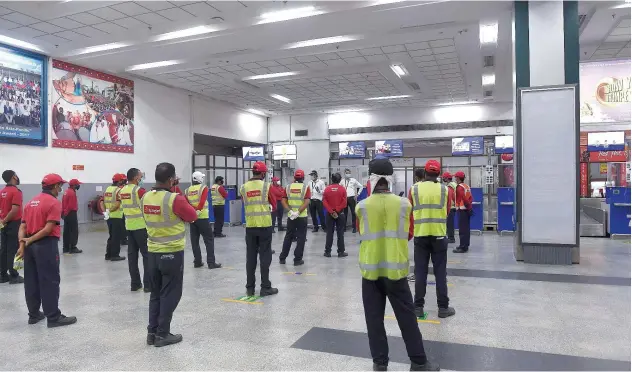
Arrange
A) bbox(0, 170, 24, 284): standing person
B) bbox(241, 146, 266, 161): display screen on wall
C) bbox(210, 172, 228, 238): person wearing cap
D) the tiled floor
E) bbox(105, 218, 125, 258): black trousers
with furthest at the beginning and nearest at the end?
1. bbox(241, 146, 266, 161): display screen on wall
2. bbox(210, 172, 228, 238): person wearing cap
3. bbox(105, 218, 125, 258): black trousers
4. bbox(0, 170, 24, 284): standing person
5. the tiled floor

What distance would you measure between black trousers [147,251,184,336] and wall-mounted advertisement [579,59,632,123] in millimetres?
12062

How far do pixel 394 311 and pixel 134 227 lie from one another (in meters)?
3.91

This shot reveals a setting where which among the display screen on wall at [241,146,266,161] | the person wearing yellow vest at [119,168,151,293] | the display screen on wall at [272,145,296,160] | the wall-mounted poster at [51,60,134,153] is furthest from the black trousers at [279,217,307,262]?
the display screen on wall at [272,145,296,160]

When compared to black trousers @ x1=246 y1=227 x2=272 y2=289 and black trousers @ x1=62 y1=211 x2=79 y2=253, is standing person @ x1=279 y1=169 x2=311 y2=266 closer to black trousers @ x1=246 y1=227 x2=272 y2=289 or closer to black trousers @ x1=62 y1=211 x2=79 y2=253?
black trousers @ x1=246 y1=227 x2=272 y2=289

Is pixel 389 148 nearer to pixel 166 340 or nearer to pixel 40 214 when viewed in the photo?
pixel 40 214

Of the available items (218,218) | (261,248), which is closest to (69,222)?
(218,218)

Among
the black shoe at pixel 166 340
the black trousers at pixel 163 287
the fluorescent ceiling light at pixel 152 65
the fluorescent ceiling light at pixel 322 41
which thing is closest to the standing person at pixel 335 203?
the fluorescent ceiling light at pixel 322 41

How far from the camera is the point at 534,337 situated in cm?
386

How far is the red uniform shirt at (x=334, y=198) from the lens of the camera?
27.1 ft

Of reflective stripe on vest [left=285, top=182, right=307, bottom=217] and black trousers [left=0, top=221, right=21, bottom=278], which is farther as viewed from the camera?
reflective stripe on vest [left=285, top=182, right=307, bottom=217]

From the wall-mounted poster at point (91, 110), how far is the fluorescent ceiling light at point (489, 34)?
10.0 metres

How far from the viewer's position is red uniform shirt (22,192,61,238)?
4250 millimetres

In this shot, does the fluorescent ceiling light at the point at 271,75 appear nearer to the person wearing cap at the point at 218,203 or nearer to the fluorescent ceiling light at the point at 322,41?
the fluorescent ceiling light at the point at 322,41

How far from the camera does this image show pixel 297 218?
7.47m
